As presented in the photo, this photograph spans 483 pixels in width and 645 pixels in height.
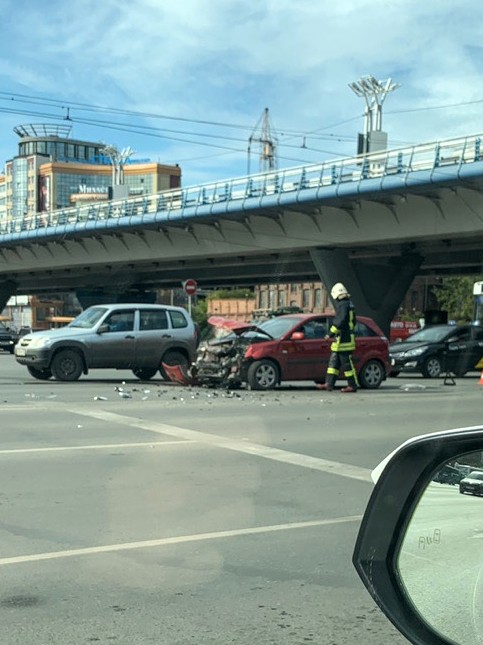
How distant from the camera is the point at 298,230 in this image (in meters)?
37.8

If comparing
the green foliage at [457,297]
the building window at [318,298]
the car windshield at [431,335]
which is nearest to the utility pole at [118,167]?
the building window at [318,298]

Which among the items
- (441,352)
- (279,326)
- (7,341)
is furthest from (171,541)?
(7,341)

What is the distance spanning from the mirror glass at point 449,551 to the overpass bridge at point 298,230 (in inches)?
1094

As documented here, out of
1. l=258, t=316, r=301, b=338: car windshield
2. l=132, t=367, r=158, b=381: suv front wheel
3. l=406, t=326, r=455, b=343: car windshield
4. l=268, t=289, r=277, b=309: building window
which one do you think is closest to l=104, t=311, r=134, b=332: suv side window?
l=132, t=367, r=158, b=381: suv front wheel

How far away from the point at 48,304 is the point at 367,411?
102964mm

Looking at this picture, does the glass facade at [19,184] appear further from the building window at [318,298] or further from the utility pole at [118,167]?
the building window at [318,298]

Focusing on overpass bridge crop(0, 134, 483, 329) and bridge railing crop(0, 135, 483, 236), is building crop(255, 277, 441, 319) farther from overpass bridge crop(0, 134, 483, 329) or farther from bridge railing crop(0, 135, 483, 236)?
bridge railing crop(0, 135, 483, 236)

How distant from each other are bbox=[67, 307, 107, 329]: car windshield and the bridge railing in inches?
594

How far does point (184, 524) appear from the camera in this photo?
630cm

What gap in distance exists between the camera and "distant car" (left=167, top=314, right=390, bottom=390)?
17.0 m

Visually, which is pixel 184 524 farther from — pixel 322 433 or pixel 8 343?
pixel 8 343

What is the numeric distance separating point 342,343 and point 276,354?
1.36 meters

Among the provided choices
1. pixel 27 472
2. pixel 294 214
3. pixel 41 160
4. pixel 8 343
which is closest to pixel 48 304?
pixel 41 160

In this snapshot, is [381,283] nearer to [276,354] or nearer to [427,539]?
[276,354]
